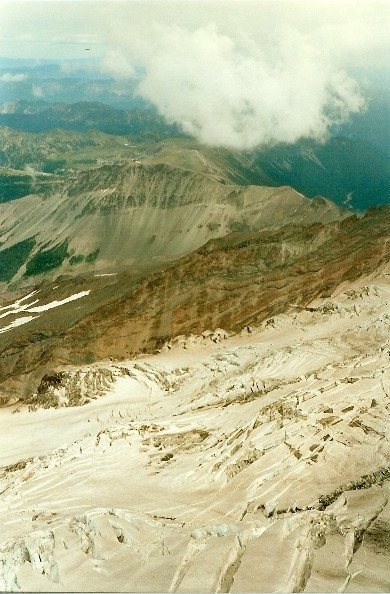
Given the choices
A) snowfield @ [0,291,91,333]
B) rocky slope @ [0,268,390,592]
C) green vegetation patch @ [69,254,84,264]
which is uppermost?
rocky slope @ [0,268,390,592]

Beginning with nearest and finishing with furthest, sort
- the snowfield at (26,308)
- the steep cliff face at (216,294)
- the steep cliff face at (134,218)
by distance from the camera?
1. the steep cliff face at (216,294)
2. the snowfield at (26,308)
3. the steep cliff face at (134,218)

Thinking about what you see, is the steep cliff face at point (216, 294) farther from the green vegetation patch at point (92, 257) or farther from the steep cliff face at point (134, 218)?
the green vegetation patch at point (92, 257)

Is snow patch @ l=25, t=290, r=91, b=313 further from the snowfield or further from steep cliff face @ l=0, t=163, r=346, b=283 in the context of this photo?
steep cliff face @ l=0, t=163, r=346, b=283

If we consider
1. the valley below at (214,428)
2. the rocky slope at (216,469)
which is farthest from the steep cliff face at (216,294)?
the rocky slope at (216,469)

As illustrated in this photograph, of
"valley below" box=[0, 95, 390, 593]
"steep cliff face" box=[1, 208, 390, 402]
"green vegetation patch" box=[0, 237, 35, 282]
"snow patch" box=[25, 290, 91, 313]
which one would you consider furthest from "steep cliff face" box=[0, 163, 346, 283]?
"valley below" box=[0, 95, 390, 593]

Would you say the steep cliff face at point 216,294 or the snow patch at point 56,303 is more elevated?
the steep cliff face at point 216,294

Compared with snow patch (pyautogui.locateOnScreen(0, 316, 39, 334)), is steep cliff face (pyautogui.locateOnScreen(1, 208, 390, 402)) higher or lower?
higher

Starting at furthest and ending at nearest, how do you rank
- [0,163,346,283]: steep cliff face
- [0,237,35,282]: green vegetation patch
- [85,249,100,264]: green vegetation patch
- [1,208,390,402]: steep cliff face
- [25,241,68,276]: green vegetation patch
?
[0,237,35,282]: green vegetation patch
[25,241,68,276]: green vegetation patch
[85,249,100,264]: green vegetation patch
[0,163,346,283]: steep cliff face
[1,208,390,402]: steep cliff face

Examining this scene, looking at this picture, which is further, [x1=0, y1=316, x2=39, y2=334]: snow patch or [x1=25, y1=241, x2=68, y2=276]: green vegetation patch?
[x1=25, y1=241, x2=68, y2=276]: green vegetation patch

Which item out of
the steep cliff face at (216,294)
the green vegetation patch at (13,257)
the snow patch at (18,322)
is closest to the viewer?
the steep cliff face at (216,294)
